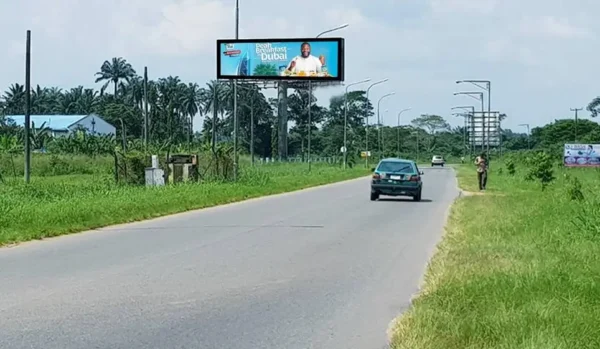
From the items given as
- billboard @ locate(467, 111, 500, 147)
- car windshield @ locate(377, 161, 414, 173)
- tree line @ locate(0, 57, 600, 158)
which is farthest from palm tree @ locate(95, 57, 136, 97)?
car windshield @ locate(377, 161, 414, 173)

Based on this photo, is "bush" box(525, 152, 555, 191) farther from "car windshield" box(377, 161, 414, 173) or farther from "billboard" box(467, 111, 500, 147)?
"billboard" box(467, 111, 500, 147)

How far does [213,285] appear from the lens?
453 inches

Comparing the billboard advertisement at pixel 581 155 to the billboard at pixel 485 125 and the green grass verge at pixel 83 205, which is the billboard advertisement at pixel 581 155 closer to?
the billboard at pixel 485 125

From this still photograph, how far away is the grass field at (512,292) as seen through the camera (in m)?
7.73

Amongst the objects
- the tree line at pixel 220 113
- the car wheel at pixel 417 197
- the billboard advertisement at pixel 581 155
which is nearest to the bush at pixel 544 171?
the car wheel at pixel 417 197

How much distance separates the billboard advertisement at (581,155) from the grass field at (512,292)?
61.8 meters

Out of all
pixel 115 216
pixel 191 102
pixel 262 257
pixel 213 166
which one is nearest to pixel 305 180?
pixel 213 166

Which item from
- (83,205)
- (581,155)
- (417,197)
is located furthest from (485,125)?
(83,205)

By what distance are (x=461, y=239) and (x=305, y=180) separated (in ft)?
116

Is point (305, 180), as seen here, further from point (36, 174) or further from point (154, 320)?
point (154, 320)

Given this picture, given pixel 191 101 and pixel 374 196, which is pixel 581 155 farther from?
pixel 191 101

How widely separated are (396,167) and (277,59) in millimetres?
23998

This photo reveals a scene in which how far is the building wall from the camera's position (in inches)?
4393

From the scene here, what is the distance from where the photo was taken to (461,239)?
55.9 ft
